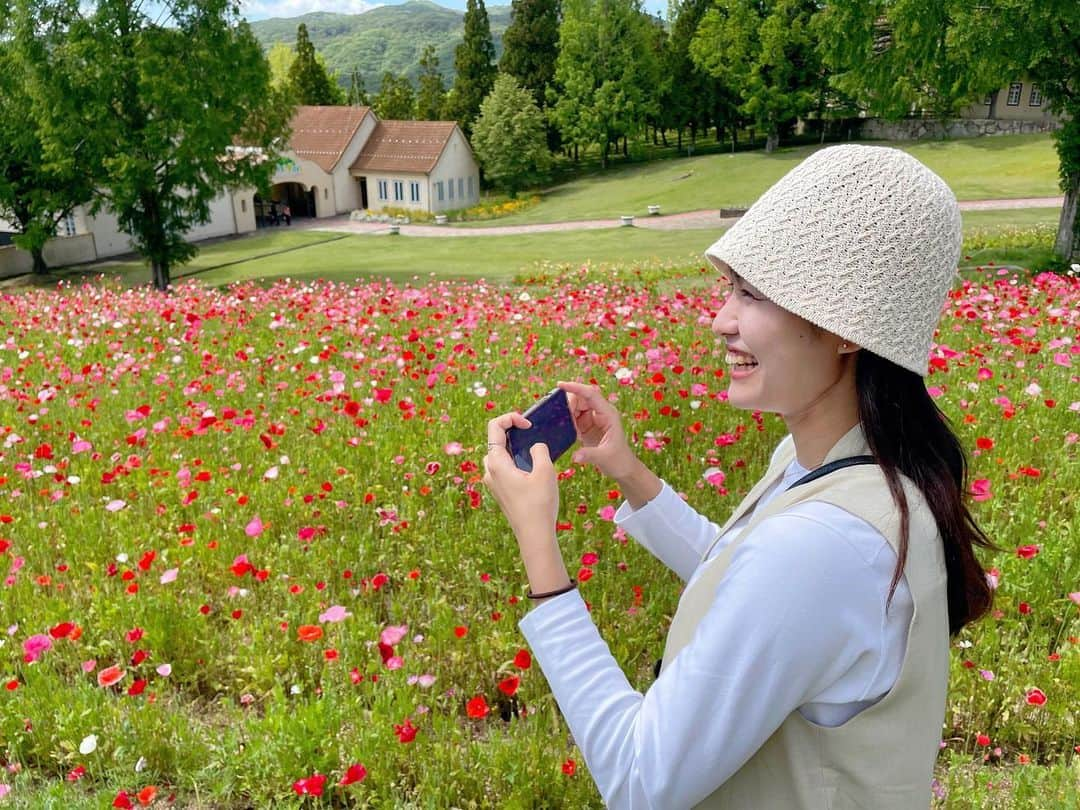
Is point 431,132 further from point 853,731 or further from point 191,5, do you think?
point 853,731

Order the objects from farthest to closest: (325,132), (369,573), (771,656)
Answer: (325,132) < (369,573) < (771,656)

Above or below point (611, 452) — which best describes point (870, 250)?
above

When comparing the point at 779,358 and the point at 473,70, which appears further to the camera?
the point at 473,70

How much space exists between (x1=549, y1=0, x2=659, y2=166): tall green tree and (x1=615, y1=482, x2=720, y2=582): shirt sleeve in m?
56.3

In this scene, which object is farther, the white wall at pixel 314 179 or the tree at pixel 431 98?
the tree at pixel 431 98

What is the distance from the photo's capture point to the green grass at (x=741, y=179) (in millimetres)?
38250

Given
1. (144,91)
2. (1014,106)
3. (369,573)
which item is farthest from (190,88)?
(1014,106)

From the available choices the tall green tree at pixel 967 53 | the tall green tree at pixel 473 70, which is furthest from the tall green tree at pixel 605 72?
the tall green tree at pixel 967 53

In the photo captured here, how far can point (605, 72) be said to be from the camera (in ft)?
183

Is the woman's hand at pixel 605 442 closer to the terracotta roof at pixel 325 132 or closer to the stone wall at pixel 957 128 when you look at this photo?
the terracotta roof at pixel 325 132

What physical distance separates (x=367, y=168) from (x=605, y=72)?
669 inches

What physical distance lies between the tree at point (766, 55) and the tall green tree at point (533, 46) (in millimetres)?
11333

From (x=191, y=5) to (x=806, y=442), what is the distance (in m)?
26.1

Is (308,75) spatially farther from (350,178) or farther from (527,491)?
(527,491)
